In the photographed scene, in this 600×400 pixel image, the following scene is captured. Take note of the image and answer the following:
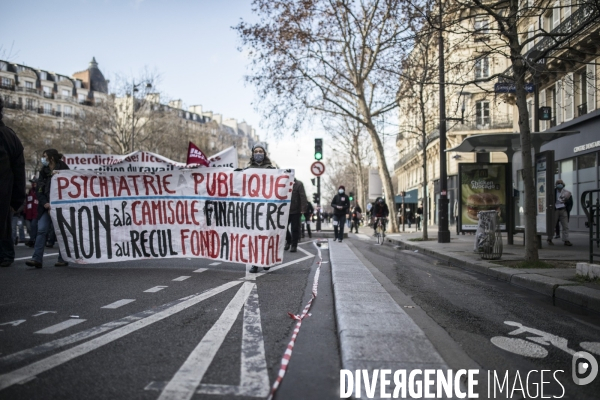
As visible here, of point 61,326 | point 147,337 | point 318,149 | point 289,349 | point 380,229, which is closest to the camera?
point 289,349

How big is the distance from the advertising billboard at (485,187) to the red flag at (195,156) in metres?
7.48

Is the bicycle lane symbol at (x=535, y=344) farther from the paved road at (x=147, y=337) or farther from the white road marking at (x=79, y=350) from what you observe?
the white road marking at (x=79, y=350)

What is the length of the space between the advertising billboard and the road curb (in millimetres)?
5655

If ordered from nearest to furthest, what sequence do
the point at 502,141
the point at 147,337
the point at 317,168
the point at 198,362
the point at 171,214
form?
the point at 198,362 → the point at 147,337 → the point at 171,214 → the point at 502,141 → the point at 317,168

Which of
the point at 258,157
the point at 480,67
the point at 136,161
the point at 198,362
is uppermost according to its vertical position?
the point at 480,67

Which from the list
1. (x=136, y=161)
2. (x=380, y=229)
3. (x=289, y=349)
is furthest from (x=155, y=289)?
(x=380, y=229)

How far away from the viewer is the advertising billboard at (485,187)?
16.3 meters

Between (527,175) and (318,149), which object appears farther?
(318,149)

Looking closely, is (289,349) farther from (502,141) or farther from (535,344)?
(502,141)

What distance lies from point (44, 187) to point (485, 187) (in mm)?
12129

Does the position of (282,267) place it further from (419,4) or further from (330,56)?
(330,56)

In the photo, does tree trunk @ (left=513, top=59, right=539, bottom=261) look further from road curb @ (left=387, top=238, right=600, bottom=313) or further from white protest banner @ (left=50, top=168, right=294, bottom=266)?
white protest banner @ (left=50, top=168, right=294, bottom=266)

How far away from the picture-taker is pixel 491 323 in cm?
508

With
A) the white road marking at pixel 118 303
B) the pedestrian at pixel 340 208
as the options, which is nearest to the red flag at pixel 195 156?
the pedestrian at pixel 340 208
